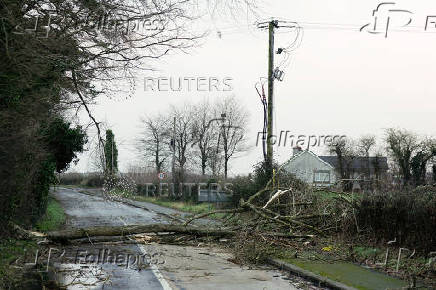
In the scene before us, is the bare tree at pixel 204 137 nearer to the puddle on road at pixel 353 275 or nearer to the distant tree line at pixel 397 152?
the distant tree line at pixel 397 152

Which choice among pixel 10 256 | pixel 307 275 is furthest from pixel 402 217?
pixel 10 256

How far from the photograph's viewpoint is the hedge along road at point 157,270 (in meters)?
9.26

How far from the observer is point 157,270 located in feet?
35.0

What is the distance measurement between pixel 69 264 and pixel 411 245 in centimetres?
761

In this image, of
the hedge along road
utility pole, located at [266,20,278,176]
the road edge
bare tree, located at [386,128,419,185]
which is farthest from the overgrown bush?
bare tree, located at [386,128,419,185]

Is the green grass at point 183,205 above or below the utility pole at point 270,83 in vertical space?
below

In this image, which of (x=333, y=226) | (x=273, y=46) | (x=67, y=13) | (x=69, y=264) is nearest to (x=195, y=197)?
(x=273, y=46)

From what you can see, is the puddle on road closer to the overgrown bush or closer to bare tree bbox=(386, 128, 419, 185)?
the overgrown bush

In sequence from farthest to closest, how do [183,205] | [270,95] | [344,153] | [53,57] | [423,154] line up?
[344,153] < [423,154] < [183,205] < [270,95] < [53,57]

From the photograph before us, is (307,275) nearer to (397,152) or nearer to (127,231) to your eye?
(127,231)

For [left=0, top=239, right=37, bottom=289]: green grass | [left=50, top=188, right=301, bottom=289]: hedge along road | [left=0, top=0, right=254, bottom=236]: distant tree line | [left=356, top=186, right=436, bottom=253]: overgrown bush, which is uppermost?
[left=0, top=0, right=254, bottom=236]: distant tree line

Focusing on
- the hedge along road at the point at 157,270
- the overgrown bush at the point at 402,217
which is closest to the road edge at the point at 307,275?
the hedge along road at the point at 157,270

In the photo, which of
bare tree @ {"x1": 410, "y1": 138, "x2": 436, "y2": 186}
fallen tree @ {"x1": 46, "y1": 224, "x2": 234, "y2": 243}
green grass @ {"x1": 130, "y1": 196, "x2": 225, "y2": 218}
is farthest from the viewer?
bare tree @ {"x1": 410, "y1": 138, "x2": 436, "y2": 186}

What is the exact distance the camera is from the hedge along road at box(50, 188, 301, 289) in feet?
→ 30.4
